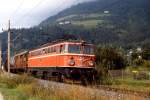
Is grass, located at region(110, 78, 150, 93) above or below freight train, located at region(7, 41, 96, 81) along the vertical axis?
below

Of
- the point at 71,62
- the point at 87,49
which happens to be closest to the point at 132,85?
the point at 87,49

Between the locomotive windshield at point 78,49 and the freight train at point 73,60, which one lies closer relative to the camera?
the freight train at point 73,60

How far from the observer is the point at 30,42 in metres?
106

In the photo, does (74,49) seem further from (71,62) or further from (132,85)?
(132,85)

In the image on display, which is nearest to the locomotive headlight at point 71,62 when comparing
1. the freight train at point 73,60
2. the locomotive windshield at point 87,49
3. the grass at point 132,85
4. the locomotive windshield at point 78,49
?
the freight train at point 73,60

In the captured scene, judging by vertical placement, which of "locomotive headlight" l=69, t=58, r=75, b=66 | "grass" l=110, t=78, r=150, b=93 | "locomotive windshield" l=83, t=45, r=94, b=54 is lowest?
"grass" l=110, t=78, r=150, b=93

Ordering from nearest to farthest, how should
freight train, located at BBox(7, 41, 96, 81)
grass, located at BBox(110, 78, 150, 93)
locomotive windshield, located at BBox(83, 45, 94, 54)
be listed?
grass, located at BBox(110, 78, 150, 93), freight train, located at BBox(7, 41, 96, 81), locomotive windshield, located at BBox(83, 45, 94, 54)

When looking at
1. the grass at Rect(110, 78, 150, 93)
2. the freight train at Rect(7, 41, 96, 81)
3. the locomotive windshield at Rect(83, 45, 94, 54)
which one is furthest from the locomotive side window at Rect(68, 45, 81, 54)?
the grass at Rect(110, 78, 150, 93)

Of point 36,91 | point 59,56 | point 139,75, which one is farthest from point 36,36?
point 36,91

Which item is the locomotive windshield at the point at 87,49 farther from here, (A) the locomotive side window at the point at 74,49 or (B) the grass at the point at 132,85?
(B) the grass at the point at 132,85

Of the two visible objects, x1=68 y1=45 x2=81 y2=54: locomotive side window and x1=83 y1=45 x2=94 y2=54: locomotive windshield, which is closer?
x1=68 y1=45 x2=81 y2=54: locomotive side window

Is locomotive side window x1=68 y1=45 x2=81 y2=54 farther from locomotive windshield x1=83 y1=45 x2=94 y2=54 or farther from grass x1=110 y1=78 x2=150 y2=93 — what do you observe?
grass x1=110 y1=78 x2=150 y2=93

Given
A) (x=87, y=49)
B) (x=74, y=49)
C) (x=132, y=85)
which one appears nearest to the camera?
(x=74, y=49)

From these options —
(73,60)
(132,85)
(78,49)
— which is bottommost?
(132,85)
